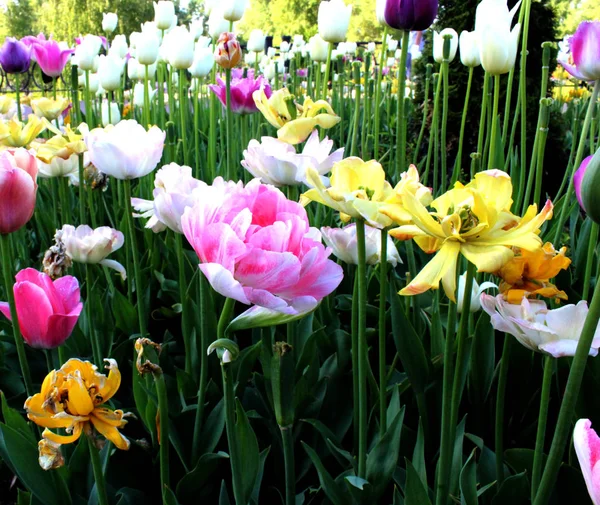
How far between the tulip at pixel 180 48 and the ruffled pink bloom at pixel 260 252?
1.39 metres

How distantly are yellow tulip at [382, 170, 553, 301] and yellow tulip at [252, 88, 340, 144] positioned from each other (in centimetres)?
49

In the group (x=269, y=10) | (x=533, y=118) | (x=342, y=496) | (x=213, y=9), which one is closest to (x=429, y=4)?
(x=342, y=496)

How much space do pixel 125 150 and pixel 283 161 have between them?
28cm

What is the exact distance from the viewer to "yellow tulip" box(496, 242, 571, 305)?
717mm

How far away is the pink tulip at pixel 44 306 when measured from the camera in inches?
32.3

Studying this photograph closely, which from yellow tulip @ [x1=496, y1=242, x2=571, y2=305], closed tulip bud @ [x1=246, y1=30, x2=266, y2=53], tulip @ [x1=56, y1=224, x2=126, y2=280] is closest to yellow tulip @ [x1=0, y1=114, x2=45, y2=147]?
tulip @ [x1=56, y1=224, x2=126, y2=280]

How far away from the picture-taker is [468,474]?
2.57 feet

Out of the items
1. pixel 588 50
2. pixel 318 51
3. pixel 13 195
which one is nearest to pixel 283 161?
pixel 13 195

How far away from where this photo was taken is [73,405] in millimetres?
667

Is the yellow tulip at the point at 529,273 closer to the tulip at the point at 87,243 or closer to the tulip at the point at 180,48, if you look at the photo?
the tulip at the point at 87,243

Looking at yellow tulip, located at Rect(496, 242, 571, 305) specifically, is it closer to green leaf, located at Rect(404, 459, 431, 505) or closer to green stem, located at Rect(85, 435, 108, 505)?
green leaf, located at Rect(404, 459, 431, 505)

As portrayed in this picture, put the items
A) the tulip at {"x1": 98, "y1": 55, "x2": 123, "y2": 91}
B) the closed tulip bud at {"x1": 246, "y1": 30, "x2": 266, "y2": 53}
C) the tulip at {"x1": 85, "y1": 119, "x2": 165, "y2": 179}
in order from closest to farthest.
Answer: the tulip at {"x1": 85, "y1": 119, "x2": 165, "y2": 179}
the tulip at {"x1": 98, "y1": 55, "x2": 123, "y2": 91}
the closed tulip bud at {"x1": 246, "y1": 30, "x2": 266, "y2": 53}

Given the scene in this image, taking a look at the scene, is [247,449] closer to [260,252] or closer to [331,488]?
[331,488]

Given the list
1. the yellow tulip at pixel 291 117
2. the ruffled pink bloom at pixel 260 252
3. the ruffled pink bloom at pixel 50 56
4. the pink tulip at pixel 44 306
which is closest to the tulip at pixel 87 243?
the pink tulip at pixel 44 306
